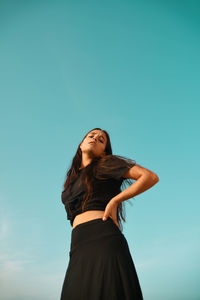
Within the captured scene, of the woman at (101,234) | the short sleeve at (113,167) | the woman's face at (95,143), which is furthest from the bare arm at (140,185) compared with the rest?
the woman's face at (95,143)

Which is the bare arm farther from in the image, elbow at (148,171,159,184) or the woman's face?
the woman's face

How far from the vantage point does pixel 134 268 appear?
2842mm

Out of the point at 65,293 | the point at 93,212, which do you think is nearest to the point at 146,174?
the point at 93,212

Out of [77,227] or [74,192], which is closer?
[77,227]

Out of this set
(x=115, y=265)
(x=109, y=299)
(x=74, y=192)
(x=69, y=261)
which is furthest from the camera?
(x=74, y=192)

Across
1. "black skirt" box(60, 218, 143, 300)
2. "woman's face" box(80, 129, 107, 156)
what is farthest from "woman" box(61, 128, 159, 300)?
"woman's face" box(80, 129, 107, 156)

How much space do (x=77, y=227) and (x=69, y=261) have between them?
1.36 ft

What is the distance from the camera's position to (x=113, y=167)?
10.9 ft

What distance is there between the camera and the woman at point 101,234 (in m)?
2.63

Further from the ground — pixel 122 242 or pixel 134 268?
pixel 122 242

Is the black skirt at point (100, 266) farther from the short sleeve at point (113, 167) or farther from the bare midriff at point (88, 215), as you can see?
the short sleeve at point (113, 167)

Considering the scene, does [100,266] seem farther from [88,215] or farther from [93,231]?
[88,215]

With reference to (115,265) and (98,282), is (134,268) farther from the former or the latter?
(98,282)

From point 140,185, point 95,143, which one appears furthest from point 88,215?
point 95,143
